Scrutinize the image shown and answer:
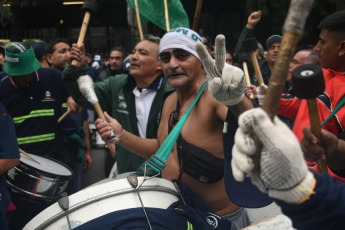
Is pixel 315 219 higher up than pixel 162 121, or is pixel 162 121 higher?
pixel 315 219

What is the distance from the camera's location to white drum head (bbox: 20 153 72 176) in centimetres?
→ 420

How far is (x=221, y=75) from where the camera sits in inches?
87.8

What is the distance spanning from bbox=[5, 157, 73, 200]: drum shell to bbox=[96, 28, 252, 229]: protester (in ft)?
3.66

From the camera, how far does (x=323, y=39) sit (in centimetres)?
283

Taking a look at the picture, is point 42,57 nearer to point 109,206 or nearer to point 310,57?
point 310,57

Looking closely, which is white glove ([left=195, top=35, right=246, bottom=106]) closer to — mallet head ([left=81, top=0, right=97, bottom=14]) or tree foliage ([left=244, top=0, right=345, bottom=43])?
mallet head ([left=81, top=0, right=97, bottom=14])

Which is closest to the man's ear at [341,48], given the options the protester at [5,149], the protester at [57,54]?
the protester at [5,149]

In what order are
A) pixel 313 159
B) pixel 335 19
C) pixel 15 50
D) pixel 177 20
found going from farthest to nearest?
pixel 177 20 → pixel 15 50 → pixel 335 19 → pixel 313 159

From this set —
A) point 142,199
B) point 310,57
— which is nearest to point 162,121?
point 142,199

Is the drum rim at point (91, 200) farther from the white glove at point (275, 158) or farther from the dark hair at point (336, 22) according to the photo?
the dark hair at point (336, 22)

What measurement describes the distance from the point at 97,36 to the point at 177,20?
41.4 feet

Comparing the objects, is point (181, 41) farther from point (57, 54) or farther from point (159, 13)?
point (57, 54)

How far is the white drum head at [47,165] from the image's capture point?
13.8 ft

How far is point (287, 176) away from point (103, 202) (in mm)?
1291
